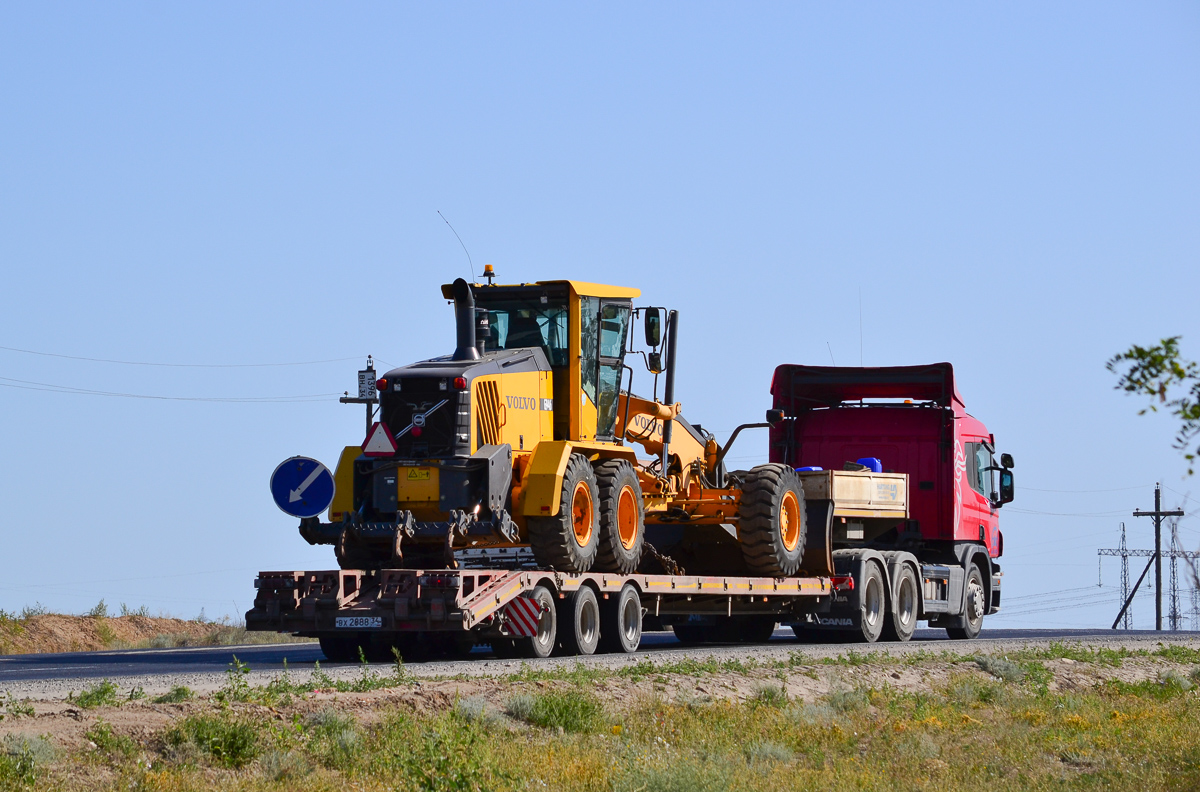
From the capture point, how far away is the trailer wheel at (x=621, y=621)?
18.6 metres

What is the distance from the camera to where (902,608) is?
80.8 ft

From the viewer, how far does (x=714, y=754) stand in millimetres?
11266

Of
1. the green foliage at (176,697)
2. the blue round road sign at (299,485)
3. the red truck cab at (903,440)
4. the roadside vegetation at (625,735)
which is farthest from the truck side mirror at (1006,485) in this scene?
the green foliage at (176,697)

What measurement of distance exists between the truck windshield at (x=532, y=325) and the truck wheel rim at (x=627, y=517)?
71.8 inches

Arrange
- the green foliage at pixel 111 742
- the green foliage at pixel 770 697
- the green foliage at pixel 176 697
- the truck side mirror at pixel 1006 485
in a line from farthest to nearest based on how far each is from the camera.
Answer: the truck side mirror at pixel 1006 485 → the green foliage at pixel 770 697 → the green foliage at pixel 176 697 → the green foliage at pixel 111 742

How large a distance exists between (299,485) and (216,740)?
220 inches

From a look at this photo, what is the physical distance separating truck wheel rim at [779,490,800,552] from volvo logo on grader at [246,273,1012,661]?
45 mm

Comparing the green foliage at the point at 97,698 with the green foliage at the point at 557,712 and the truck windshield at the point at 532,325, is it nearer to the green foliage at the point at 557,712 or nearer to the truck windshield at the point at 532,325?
the green foliage at the point at 557,712

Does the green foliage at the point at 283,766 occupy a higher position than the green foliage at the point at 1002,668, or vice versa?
the green foliage at the point at 283,766

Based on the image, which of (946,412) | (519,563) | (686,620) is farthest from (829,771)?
(946,412)

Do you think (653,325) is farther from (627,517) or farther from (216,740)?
(216,740)

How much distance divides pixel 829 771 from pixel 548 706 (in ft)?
8.08

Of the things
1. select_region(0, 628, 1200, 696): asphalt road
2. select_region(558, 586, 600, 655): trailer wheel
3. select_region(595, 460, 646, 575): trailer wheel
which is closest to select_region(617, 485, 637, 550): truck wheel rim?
select_region(595, 460, 646, 575): trailer wheel

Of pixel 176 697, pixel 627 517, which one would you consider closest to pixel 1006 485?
pixel 627 517
